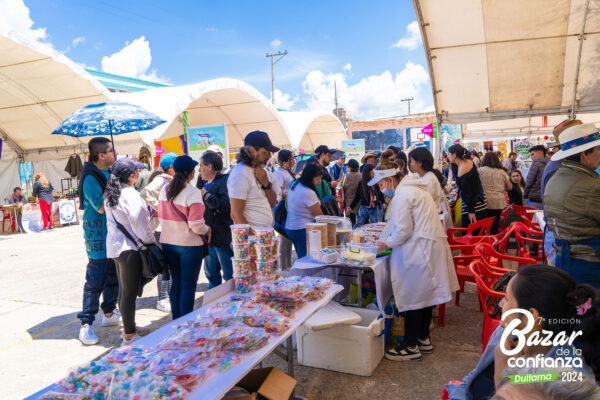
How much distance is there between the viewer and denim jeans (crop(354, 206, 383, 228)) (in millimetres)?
6266

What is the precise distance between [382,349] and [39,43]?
1140cm

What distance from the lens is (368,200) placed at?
20.7ft

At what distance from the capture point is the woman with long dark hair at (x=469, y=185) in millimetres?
5809

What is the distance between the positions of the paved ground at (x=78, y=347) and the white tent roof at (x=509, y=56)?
176 inches

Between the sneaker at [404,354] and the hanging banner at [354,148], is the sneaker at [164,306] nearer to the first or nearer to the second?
the sneaker at [404,354]

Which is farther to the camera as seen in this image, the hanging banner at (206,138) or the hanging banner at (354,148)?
the hanging banner at (354,148)

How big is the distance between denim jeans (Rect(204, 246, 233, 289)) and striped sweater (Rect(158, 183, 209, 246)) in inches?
21.9

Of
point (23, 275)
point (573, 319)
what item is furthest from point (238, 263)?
point (23, 275)

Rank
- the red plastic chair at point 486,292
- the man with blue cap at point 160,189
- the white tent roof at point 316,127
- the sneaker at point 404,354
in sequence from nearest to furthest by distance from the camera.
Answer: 1. the red plastic chair at point 486,292
2. the sneaker at point 404,354
3. the man with blue cap at point 160,189
4. the white tent roof at point 316,127

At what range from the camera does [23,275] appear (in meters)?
6.74

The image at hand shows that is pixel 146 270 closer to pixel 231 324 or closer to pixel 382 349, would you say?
pixel 231 324

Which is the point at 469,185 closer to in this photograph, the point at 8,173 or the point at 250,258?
the point at 250,258

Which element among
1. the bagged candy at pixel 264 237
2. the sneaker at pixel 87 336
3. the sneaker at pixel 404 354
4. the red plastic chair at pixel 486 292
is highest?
the bagged candy at pixel 264 237

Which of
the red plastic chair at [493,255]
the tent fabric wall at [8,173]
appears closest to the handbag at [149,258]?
the red plastic chair at [493,255]
